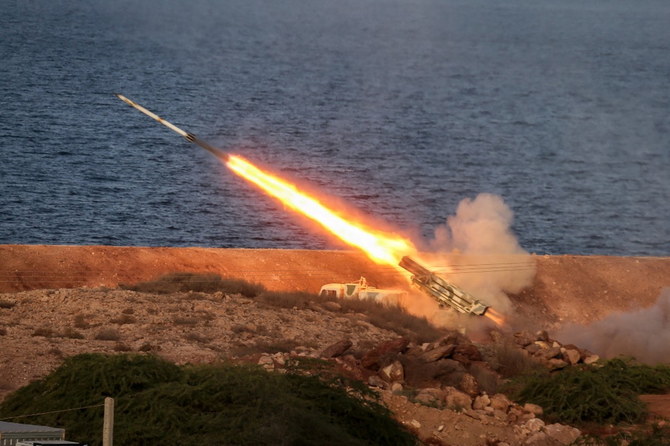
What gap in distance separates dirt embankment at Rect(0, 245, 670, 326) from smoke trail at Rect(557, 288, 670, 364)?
2804 millimetres

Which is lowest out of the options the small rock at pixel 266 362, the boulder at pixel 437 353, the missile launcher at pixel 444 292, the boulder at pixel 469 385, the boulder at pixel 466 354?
the small rock at pixel 266 362

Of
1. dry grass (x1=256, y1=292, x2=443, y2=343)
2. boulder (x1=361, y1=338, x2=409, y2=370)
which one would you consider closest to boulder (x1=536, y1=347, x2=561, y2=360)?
dry grass (x1=256, y1=292, x2=443, y2=343)

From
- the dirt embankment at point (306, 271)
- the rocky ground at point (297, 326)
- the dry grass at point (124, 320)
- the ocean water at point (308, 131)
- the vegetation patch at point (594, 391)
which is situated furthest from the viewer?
the ocean water at point (308, 131)

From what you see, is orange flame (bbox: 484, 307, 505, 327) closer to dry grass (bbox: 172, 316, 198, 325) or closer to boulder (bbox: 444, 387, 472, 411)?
dry grass (bbox: 172, 316, 198, 325)

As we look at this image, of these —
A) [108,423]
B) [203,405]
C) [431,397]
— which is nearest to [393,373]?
[431,397]

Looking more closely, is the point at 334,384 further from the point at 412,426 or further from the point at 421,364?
the point at 421,364

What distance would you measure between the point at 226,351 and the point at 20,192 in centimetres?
4529

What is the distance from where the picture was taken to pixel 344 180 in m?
101

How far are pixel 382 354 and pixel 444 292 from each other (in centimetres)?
1170

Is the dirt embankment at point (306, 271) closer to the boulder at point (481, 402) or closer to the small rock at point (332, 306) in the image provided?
the small rock at point (332, 306)

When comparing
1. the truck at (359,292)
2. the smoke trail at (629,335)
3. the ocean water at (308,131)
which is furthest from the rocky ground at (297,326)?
→ the ocean water at (308,131)

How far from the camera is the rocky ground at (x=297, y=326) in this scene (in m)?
35.8

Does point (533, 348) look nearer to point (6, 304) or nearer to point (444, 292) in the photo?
point (444, 292)

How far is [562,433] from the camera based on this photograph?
3450 cm
